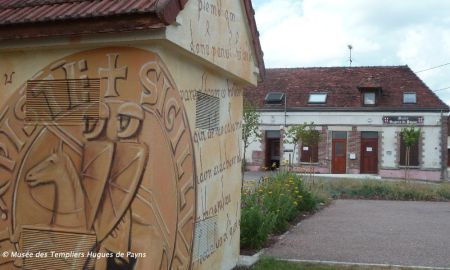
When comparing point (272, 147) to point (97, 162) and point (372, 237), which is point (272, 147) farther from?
point (97, 162)

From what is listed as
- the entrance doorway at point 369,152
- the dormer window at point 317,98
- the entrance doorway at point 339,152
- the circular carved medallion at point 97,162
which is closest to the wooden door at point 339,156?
the entrance doorway at point 339,152

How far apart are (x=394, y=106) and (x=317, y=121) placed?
212 inches

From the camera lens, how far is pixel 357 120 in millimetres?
39250

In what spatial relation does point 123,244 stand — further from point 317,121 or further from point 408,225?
point 317,121

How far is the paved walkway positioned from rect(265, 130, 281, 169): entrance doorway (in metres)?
22.6

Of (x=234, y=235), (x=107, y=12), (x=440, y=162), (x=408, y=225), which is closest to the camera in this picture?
(x=107, y=12)

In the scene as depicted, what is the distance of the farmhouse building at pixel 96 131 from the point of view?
16.4ft

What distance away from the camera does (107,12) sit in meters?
4.84

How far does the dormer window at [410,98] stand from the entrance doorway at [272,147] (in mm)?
9221

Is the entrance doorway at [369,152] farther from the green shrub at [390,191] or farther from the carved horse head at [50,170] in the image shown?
the carved horse head at [50,170]

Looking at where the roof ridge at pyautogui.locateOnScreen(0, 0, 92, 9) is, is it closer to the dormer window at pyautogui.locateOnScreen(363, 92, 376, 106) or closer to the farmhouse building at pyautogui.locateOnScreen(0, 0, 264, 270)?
the farmhouse building at pyautogui.locateOnScreen(0, 0, 264, 270)

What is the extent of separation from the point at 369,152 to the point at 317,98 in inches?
211

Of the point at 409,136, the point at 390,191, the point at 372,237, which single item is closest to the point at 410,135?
the point at 409,136

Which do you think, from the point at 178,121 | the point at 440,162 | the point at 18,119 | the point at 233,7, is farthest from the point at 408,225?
the point at 440,162
